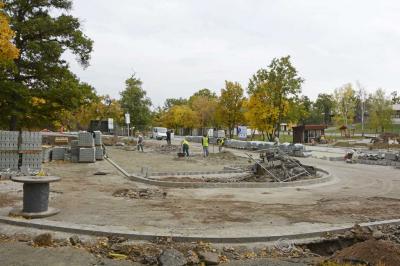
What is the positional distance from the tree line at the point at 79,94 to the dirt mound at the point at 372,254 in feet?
45.3

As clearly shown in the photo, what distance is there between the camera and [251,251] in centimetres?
752

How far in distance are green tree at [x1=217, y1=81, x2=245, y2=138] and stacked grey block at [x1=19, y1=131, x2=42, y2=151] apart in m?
43.5

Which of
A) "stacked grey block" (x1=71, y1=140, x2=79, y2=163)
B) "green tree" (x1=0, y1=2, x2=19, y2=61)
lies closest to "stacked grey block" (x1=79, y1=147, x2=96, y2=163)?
"stacked grey block" (x1=71, y1=140, x2=79, y2=163)

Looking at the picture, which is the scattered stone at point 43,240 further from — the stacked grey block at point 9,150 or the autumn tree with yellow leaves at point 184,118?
the autumn tree with yellow leaves at point 184,118

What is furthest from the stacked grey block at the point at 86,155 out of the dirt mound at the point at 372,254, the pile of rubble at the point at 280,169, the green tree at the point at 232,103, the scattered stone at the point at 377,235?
the green tree at the point at 232,103

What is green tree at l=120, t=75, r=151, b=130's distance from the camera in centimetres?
6669

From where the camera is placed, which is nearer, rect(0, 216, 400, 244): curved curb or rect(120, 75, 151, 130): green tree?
rect(0, 216, 400, 244): curved curb

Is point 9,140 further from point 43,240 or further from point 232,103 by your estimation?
point 232,103

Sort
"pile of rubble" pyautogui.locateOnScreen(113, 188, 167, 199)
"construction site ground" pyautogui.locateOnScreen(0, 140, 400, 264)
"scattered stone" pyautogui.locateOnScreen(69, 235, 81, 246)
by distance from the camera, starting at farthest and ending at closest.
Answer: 1. "pile of rubble" pyautogui.locateOnScreen(113, 188, 167, 199)
2. "construction site ground" pyautogui.locateOnScreen(0, 140, 400, 264)
3. "scattered stone" pyautogui.locateOnScreen(69, 235, 81, 246)

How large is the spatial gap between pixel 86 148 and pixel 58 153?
2.32m

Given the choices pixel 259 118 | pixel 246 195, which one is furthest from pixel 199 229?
pixel 259 118

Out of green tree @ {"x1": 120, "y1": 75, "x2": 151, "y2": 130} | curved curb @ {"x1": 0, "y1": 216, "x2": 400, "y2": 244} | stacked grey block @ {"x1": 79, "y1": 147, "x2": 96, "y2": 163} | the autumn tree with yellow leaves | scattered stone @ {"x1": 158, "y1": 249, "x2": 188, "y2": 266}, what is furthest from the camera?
the autumn tree with yellow leaves

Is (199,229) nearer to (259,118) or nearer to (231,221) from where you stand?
(231,221)

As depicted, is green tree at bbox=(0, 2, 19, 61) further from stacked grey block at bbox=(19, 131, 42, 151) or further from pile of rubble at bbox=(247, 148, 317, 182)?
pile of rubble at bbox=(247, 148, 317, 182)
